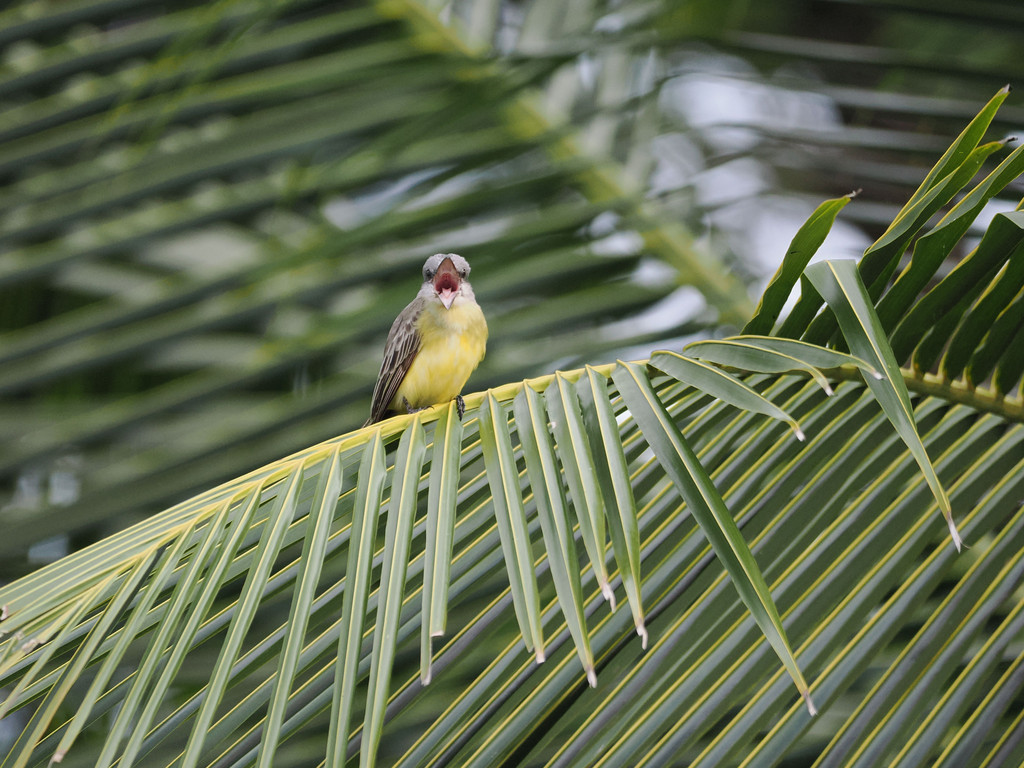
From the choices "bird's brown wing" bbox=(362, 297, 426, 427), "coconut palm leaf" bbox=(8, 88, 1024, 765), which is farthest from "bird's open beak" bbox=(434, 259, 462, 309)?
"coconut palm leaf" bbox=(8, 88, 1024, 765)

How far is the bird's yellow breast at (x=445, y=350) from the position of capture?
95.4 inches

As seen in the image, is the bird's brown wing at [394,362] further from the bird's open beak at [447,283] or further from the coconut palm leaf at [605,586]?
→ the coconut palm leaf at [605,586]

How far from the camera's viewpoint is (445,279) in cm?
249

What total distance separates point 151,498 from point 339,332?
1.64ft

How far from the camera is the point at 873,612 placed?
148 cm

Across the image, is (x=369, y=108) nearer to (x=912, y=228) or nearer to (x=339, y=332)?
(x=339, y=332)

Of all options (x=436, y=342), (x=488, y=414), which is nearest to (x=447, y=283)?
(x=436, y=342)

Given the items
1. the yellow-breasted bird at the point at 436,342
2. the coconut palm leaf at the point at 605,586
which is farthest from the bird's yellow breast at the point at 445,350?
the coconut palm leaf at the point at 605,586

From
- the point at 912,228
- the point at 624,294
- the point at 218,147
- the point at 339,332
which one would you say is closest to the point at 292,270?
the point at 339,332

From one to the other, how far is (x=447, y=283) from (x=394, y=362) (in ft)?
0.83

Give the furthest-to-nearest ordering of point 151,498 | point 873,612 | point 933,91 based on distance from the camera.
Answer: point 933,91
point 151,498
point 873,612

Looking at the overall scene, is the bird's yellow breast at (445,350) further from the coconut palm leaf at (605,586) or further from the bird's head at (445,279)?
the coconut palm leaf at (605,586)

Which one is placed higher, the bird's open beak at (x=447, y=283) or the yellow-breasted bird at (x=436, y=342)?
the bird's open beak at (x=447, y=283)

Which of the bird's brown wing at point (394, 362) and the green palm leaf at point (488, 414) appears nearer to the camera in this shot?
the green palm leaf at point (488, 414)
